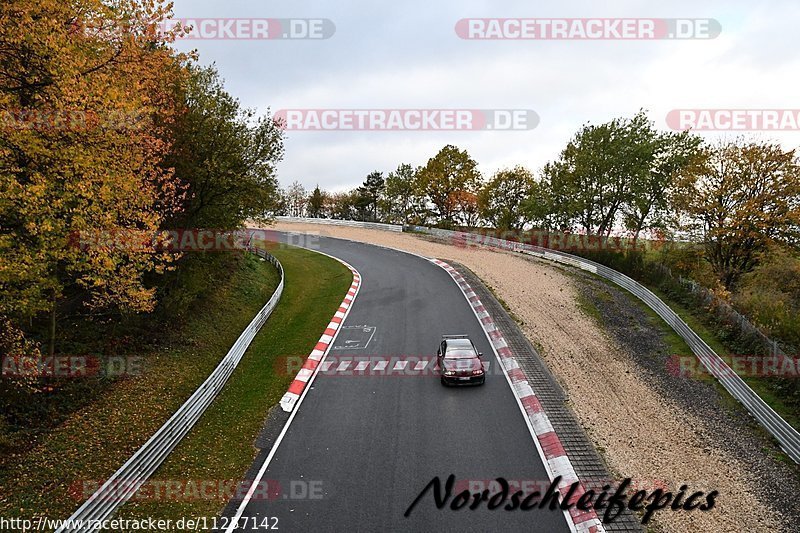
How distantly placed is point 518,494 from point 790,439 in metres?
9.41

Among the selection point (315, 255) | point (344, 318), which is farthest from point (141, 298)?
point (315, 255)

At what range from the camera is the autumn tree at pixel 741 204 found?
84.9 ft

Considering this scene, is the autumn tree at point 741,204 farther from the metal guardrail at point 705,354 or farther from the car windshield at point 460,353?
A: the car windshield at point 460,353

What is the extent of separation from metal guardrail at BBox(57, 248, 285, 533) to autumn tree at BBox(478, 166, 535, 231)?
50.1m

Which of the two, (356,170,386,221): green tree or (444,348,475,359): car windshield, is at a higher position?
(356,170,386,221): green tree

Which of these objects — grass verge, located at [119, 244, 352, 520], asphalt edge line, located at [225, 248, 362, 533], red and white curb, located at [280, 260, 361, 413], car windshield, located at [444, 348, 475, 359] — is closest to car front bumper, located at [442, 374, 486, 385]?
car windshield, located at [444, 348, 475, 359]

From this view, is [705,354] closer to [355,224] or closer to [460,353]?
[460,353]

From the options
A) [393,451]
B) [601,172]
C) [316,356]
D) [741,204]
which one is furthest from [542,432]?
[601,172]

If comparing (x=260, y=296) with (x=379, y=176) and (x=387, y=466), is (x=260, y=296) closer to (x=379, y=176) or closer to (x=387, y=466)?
(x=387, y=466)

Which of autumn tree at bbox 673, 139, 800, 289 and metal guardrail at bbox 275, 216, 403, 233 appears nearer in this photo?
autumn tree at bbox 673, 139, 800, 289

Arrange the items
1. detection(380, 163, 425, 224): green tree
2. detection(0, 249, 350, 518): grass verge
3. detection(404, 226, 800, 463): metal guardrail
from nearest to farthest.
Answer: detection(0, 249, 350, 518): grass verge < detection(404, 226, 800, 463): metal guardrail < detection(380, 163, 425, 224): green tree

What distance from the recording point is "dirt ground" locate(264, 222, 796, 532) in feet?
35.2

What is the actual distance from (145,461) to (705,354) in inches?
867

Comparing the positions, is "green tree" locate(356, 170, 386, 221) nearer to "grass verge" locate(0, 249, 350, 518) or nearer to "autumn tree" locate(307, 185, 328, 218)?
"autumn tree" locate(307, 185, 328, 218)
